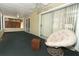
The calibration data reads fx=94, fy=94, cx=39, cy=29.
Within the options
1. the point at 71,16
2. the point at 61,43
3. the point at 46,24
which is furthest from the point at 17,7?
the point at 61,43

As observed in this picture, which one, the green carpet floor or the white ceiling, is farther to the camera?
the white ceiling

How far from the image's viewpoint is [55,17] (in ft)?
15.0

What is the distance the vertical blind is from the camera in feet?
10.7

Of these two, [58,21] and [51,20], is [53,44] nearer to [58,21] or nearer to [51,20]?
[58,21]

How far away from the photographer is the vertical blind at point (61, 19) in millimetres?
3257

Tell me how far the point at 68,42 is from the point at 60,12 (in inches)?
80.5

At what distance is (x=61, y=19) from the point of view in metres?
4.02

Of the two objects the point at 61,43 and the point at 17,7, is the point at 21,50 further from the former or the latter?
the point at 17,7

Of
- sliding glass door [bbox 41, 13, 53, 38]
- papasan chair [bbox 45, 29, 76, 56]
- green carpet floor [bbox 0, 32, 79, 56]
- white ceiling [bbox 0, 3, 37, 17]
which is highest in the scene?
white ceiling [bbox 0, 3, 37, 17]

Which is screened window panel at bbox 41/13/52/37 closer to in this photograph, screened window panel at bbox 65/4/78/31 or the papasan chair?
screened window panel at bbox 65/4/78/31

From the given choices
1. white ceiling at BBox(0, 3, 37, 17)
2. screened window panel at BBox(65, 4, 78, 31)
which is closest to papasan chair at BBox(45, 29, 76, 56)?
screened window panel at BBox(65, 4, 78, 31)

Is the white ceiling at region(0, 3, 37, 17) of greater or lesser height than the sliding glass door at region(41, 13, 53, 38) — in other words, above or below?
above

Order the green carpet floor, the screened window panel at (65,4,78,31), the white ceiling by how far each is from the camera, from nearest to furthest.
→ the green carpet floor, the screened window panel at (65,4,78,31), the white ceiling

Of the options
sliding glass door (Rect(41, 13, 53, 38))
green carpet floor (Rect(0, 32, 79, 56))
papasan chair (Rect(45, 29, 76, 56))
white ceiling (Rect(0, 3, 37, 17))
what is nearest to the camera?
papasan chair (Rect(45, 29, 76, 56))
